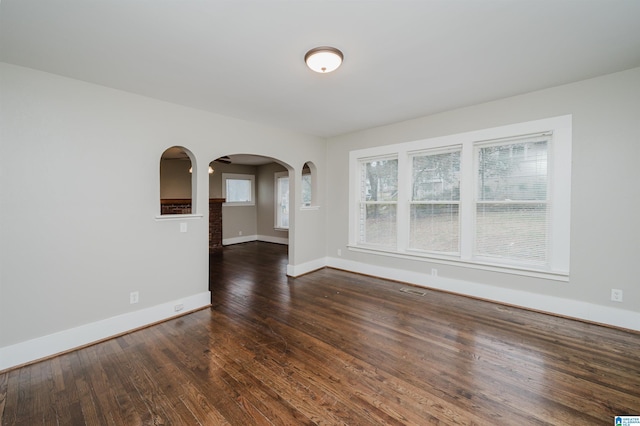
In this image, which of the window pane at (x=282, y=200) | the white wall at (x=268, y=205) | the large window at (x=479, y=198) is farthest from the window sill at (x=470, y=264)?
the white wall at (x=268, y=205)

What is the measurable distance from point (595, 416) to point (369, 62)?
305cm

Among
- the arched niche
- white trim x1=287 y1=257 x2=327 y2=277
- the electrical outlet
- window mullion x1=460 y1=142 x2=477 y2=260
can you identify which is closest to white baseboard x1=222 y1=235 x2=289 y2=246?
the arched niche

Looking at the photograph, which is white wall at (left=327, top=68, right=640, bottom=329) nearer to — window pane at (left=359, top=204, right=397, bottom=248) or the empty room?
the empty room

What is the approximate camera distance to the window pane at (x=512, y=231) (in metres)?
3.23

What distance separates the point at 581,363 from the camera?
2207 mm

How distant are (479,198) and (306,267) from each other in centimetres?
307

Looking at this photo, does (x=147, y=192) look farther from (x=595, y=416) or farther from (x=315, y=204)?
(x=595, y=416)

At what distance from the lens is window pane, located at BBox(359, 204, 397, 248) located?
4598 mm

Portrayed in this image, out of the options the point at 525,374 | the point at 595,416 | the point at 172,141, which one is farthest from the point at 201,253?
the point at 595,416

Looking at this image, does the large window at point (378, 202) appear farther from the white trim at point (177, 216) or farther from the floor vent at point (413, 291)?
the white trim at point (177, 216)

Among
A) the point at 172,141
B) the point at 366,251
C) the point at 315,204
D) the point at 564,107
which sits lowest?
the point at 366,251

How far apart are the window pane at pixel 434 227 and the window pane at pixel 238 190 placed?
6.05 meters

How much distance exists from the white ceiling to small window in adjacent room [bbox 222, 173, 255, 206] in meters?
5.33

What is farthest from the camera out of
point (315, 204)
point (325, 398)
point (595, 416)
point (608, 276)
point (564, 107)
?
point (315, 204)
